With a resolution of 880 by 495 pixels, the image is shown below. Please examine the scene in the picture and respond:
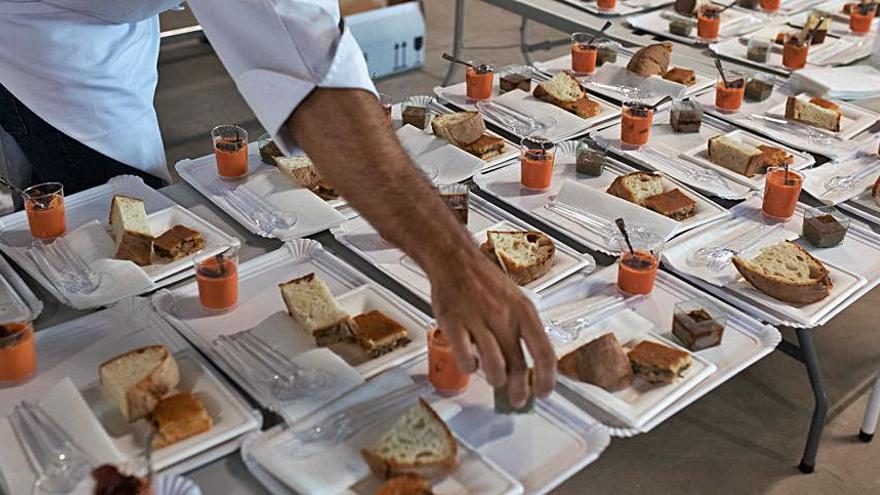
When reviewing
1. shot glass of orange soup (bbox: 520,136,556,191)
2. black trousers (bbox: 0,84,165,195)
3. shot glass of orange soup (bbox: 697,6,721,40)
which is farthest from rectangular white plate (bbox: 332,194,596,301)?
shot glass of orange soup (bbox: 697,6,721,40)

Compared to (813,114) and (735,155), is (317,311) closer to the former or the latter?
(735,155)

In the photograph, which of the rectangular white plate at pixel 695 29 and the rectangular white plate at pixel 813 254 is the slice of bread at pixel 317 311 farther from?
the rectangular white plate at pixel 695 29

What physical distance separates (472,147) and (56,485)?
1410 millimetres

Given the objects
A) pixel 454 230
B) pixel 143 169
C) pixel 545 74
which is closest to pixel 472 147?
pixel 545 74

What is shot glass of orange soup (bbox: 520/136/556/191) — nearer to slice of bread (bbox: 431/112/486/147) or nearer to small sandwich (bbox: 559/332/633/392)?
slice of bread (bbox: 431/112/486/147)

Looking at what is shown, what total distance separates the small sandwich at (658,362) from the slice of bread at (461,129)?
3.09 feet

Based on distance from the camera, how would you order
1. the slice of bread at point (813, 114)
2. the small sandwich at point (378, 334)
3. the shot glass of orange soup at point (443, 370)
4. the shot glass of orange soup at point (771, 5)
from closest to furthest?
the shot glass of orange soup at point (443, 370)
the small sandwich at point (378, 334)
the slice of bread at point (813, 114)
the shot glass of orange soup at point (771, 5)

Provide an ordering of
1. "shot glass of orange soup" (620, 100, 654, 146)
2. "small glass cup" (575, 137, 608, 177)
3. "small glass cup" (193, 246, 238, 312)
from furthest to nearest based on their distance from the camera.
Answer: "shot glass of orange soup" (620, 100, 654, 146) → "small glass cup" (575, 137, 608, 177) → "small glass cup" (193, 246, 238, 312)

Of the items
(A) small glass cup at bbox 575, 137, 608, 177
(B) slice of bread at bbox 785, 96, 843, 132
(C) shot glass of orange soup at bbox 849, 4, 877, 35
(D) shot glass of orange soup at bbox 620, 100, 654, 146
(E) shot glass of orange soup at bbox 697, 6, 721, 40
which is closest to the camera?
(A) small glass cup at bbox 575, 137, 608, 177

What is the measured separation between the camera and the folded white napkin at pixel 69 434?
140 cm

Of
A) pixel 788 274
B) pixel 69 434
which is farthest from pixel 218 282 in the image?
pixel 788 274

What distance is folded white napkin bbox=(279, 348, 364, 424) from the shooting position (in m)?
1.56

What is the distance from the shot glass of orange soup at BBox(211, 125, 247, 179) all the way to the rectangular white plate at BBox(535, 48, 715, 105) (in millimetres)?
1091

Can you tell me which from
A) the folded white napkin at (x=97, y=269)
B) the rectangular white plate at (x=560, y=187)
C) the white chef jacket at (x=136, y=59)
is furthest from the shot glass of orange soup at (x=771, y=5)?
the folded white napkin at (x=97, y=269)
